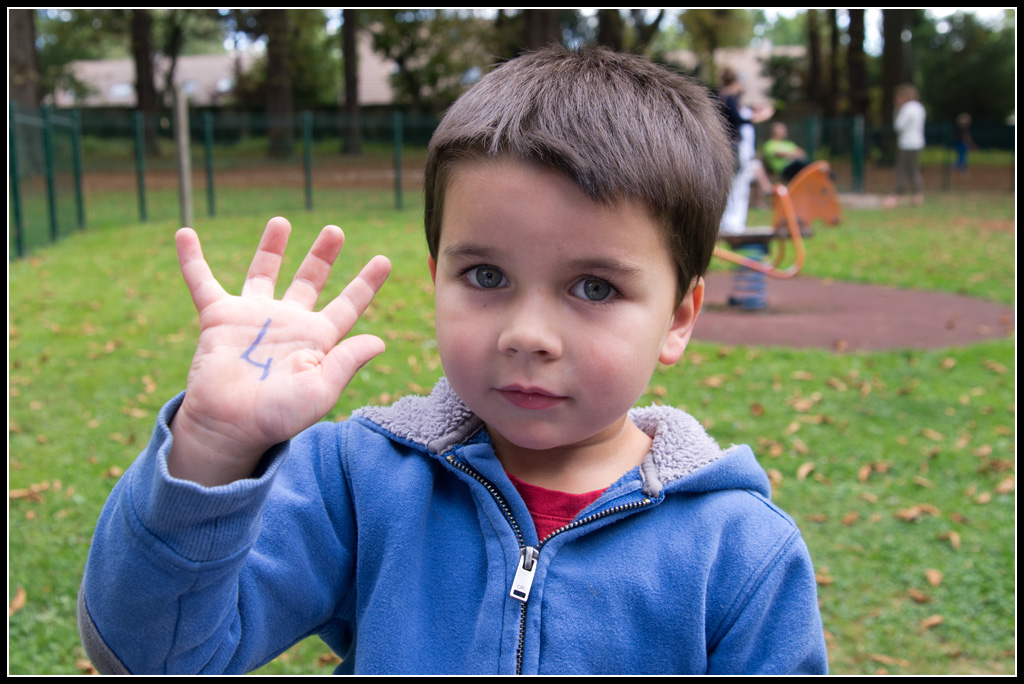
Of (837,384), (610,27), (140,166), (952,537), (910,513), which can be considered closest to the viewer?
(952,537)

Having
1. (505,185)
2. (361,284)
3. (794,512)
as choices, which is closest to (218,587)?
(361,284)

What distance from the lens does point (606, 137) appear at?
1.39 meters

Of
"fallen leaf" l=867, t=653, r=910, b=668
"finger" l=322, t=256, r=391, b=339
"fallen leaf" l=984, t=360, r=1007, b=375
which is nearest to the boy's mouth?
"finger" l=322, t=256, r=391, b=339

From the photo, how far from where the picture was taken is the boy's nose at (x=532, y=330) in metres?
1.32

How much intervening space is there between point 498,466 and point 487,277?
341mm

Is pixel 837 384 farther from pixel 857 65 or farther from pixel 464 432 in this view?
pixel 857 65

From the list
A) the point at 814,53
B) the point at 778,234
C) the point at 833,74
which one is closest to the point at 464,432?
the point at 778,234

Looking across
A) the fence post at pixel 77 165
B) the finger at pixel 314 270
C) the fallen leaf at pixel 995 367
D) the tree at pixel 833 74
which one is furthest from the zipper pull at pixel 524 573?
the tree at pixel 833 74

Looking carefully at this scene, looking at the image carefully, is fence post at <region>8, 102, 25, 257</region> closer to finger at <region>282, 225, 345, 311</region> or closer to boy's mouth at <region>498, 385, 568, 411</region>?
finger at <region>282, 225, 345, 311</region>

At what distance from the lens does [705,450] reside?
1559 mm

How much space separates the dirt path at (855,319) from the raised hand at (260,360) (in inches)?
224

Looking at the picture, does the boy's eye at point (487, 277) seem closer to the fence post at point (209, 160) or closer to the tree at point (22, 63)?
the tree at point (22, 63)

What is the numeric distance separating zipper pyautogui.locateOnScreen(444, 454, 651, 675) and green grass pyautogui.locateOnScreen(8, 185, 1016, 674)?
5.87 feet

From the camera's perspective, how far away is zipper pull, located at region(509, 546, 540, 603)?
4.67 ft
